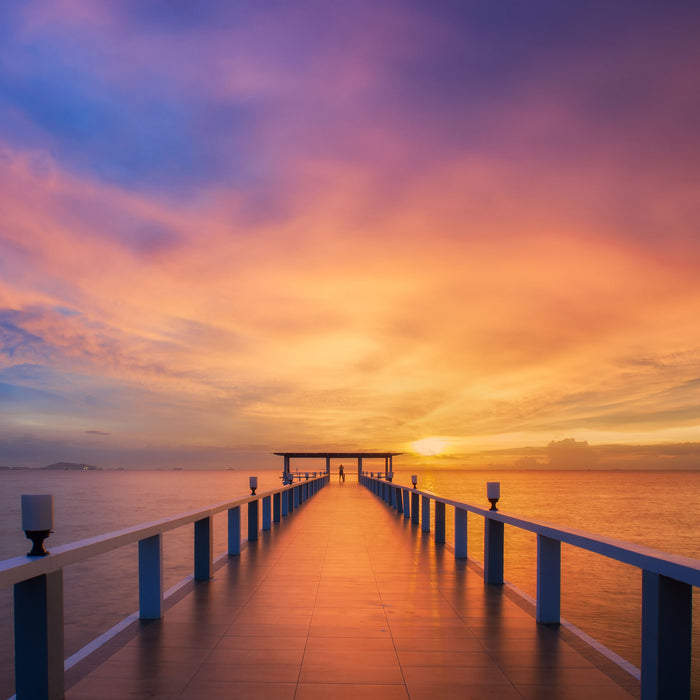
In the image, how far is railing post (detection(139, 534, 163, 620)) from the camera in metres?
4.76

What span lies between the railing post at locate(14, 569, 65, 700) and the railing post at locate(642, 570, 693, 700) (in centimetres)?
301

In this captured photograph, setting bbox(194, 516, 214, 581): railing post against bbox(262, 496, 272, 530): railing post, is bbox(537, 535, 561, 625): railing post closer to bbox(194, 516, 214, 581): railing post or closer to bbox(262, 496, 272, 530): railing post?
bbox(194, 516, 214, 581): railing post

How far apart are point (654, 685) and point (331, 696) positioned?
1691 millimetres

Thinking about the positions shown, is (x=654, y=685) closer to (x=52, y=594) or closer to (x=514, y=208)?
(x=52, y=594)

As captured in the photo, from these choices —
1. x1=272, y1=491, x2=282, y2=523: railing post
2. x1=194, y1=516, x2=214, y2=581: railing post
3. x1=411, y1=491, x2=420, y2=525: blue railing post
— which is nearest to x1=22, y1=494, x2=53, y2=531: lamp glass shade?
x1=194, y1=516, x2=214, y2=581: railing post

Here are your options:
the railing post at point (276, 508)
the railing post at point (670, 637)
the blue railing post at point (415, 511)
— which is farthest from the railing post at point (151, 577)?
the blue railing post at point (415, 511)

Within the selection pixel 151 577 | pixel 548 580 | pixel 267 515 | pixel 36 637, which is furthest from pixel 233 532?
pixel 36 637

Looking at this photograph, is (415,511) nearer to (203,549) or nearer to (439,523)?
(439,523)

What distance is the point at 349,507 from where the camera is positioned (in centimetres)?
1761

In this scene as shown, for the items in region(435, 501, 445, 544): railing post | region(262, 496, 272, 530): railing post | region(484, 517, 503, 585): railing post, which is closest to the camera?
region(484, 517, 503, 585): railing post

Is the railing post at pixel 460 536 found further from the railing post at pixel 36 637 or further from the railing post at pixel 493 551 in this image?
the railing post at pixel 36 637

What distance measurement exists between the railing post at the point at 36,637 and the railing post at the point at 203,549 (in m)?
3.23

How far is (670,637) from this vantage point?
2791mm

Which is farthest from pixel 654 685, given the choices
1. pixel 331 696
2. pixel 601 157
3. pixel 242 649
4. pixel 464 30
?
pixel 601 157
